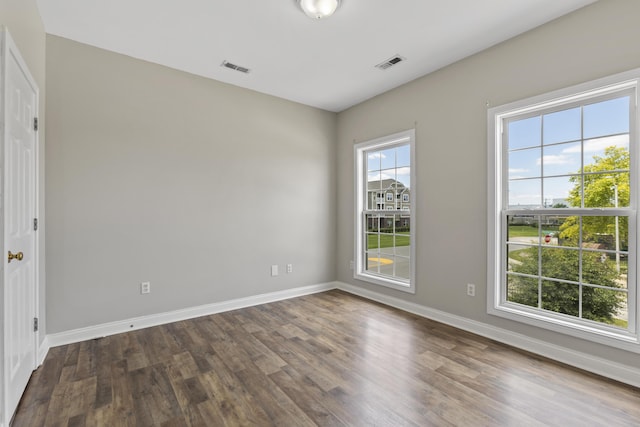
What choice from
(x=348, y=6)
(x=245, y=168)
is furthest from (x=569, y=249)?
(x=245, y=168)

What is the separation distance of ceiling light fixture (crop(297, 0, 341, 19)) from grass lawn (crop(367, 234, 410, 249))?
261cm

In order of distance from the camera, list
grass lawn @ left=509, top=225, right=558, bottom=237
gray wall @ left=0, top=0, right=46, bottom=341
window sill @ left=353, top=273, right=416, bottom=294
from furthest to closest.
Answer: window sill @ left=353, top=273, right=416, bottom=294 < grass lawn @ left=509, top=225, right=558, bottom=237 < gray wall @ left=0, top=0, right=46, bottom=341

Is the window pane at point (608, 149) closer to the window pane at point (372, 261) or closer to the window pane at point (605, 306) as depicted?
the window pane at point (605, 306)

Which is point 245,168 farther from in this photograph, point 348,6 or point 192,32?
point 348,6

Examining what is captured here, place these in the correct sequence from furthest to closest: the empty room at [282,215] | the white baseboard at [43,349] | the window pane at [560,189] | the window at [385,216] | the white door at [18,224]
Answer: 1. the window at [385,216]
2. the window pane at [560,189]
3. the white baseboard at [43,349]
4. the empty room at [282,215]
5. the white door at [18,224]

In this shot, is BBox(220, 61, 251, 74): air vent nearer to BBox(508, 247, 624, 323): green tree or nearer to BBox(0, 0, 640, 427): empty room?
BBox(0, 0, 640, 427): empty room

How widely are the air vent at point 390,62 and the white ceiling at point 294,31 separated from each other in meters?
0.06

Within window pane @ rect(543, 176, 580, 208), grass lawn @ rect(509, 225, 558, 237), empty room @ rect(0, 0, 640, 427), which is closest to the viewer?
empty room @ rect(0, 0, 640, 427)

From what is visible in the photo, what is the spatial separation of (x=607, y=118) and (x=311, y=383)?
3013 millimetres

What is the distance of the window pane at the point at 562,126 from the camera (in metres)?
2.43

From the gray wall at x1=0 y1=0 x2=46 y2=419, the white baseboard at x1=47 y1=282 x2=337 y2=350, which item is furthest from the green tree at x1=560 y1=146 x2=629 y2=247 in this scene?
the gray wall at x1=0 y1=0 x2=46 y2=419

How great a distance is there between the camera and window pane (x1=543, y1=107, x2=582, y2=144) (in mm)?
2432

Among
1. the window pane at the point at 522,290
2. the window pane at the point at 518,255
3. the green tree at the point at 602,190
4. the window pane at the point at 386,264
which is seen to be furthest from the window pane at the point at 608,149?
the window pane at the point at 386,264

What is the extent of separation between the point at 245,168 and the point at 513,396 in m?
3.41
